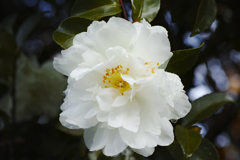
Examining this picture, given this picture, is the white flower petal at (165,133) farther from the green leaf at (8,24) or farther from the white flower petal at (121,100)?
the green leaf at (8,24)

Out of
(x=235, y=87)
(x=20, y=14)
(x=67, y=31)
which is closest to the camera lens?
(x=67, y=31)

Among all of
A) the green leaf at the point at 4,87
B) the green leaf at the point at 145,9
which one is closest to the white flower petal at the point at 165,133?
the green leaf at the point at 145,9

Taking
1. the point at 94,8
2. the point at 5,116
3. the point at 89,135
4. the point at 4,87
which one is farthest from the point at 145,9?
the point at 4,87

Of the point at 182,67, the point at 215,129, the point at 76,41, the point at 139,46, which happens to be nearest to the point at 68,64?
→ the point at 76,41

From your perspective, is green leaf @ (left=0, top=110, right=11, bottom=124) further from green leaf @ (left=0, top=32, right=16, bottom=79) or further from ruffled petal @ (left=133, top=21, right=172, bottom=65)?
ruffled petal @ (left=133, top=21, right=172, bottom=65)

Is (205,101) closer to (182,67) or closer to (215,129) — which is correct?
(182,67)

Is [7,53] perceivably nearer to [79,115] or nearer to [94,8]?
[94,8]

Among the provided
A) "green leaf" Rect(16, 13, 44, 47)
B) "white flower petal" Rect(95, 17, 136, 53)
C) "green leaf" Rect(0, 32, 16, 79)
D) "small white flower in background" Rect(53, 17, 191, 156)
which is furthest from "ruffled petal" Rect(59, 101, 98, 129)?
"green leaf" Rect(16, 13, 44, 47)
